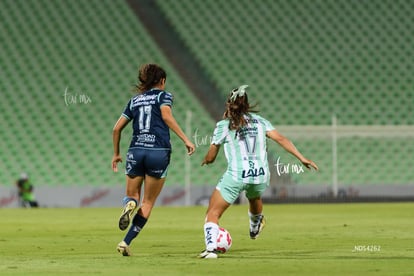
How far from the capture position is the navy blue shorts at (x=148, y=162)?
945 centimetres

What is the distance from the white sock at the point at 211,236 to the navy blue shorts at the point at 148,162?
Result: 32.3 inches

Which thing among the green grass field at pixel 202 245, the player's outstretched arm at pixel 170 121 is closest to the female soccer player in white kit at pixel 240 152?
the player's outstretched arm at pixel 170 121

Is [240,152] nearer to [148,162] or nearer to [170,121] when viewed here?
[170,121]

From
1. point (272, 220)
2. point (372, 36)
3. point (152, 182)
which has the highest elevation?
point (372, 36)

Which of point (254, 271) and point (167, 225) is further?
point (167, 225)

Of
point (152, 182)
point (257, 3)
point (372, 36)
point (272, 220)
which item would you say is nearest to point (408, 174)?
point (372, 36)

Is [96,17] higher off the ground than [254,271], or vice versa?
[96,17]

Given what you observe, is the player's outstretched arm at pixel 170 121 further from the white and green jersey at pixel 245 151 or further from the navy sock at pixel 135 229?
the navy sock at pixel 135 229

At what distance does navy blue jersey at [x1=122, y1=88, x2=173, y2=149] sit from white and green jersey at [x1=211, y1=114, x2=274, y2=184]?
0.55 meters

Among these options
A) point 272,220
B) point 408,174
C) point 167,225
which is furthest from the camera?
point 408,174

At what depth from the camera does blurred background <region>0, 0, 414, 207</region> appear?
23562 millimetres

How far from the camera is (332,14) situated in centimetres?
2775

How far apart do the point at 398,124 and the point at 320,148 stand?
263 cm

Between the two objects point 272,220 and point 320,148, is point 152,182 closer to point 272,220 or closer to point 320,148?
point 272,220
